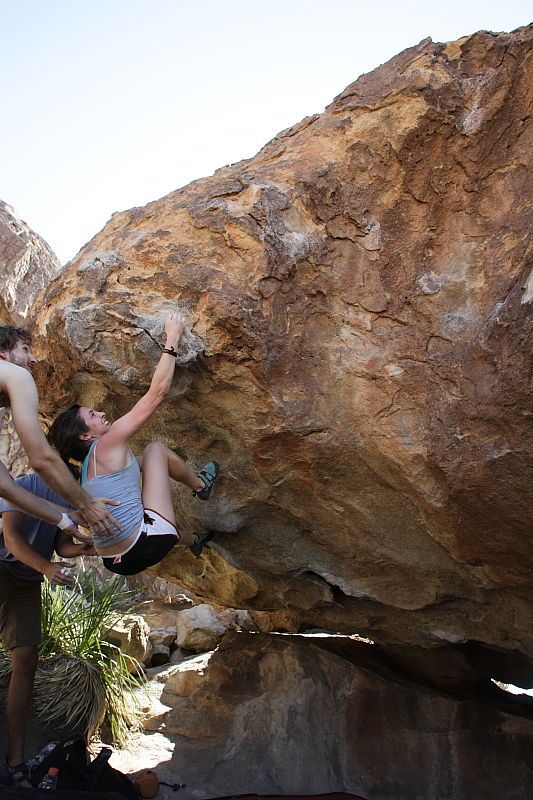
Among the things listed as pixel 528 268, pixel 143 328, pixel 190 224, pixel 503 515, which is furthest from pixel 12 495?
pixel 528 268

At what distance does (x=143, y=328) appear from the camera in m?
3.38

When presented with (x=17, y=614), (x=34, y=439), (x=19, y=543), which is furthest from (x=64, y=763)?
(x=34, y=439)

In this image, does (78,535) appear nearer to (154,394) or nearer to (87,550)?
(87,550)

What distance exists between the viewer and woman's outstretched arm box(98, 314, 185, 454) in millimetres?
3211

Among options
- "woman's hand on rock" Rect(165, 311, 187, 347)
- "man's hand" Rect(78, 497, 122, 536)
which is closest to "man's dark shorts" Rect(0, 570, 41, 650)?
"man's hand" Rect(78, 497, 122, 536)

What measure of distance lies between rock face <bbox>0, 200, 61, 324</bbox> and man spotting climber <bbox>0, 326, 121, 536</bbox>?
5628 mm

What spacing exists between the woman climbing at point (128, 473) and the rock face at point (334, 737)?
1.77 metres

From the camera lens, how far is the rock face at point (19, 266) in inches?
345

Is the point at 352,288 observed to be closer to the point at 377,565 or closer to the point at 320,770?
the point at 377,565

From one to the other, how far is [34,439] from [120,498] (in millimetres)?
548

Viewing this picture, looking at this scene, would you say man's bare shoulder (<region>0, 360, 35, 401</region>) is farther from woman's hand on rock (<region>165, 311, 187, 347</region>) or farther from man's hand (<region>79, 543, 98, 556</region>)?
man's hand (<region>79, 543, 98, 556</region>)

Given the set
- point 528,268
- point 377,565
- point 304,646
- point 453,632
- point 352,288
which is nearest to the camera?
point 528,268

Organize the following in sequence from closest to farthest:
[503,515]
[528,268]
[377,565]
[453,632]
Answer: [528,268] → [503,515] → [377,565] → [453,632]

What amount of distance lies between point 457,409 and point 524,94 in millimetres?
1507
